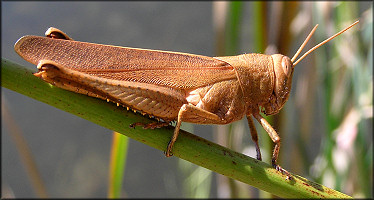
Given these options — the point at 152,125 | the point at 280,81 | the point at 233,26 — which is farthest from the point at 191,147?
the point at 233,26

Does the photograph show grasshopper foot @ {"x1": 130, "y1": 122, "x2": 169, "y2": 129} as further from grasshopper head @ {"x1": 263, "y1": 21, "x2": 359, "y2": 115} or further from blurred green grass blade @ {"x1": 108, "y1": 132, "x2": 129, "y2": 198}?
grasshopper head @ {"x1": 263, "y1": 21, "x2": 359, "y2": 115}

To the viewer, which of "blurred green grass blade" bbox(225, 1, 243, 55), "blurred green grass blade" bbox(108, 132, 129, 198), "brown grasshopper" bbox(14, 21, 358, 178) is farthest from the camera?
"blurred green grass blade" bbox(225, 1, 243, 55)

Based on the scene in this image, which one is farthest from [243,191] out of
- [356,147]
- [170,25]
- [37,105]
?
[37,105]

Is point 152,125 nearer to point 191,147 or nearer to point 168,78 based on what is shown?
point 191,147

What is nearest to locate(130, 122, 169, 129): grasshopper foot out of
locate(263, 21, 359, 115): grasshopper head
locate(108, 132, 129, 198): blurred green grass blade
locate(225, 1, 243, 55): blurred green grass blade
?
locate(108, 132, 129, 198): blurred green grass blade

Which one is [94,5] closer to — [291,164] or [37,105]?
[37,105]

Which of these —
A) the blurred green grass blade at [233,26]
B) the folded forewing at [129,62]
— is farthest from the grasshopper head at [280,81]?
the blurred green grass blade at [233,26]
